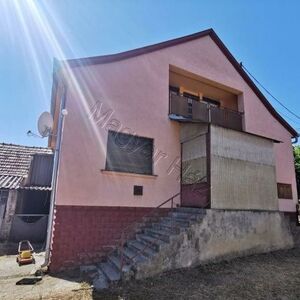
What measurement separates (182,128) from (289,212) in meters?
7.60

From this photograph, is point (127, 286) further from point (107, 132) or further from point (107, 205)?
point (107, 132)

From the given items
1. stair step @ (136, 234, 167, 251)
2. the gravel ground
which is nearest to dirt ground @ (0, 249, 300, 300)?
the gravel ground

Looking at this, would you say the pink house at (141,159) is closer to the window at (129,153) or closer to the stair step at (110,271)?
the window at (129,153)

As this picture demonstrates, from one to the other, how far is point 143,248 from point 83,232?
1918mm

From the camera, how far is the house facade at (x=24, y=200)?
33.6 ft

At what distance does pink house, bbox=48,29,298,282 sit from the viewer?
752cm

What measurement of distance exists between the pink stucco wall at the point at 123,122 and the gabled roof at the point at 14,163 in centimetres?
471

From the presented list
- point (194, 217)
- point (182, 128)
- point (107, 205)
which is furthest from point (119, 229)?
point (182, 128)

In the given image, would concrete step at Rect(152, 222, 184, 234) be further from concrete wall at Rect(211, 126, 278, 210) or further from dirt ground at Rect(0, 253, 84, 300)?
dirt ground at Rect(0, 253, 84, 300)

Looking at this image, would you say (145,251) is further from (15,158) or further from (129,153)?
(15,158)

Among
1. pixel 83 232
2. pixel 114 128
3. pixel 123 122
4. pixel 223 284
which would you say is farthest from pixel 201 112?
pixel 223 284

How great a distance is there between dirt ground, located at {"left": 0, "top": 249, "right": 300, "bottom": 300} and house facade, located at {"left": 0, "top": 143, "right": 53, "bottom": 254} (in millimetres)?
4313

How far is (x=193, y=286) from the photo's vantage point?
18.9 feet

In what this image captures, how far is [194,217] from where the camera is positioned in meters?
7.58
